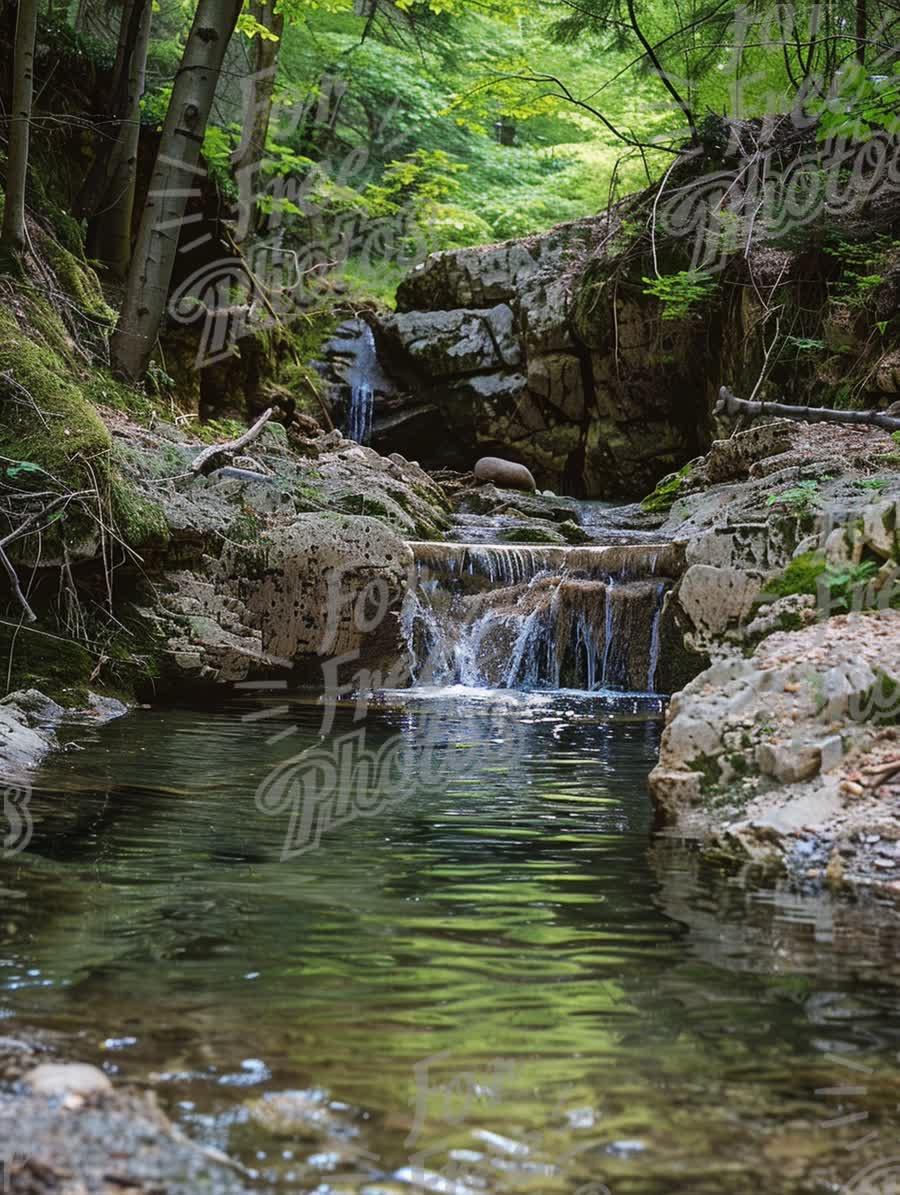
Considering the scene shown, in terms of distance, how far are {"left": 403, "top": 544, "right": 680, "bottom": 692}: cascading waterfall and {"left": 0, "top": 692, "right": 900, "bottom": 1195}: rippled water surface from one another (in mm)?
5218

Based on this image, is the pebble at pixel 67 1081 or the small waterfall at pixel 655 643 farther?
the small waterfall at pixel 655 643

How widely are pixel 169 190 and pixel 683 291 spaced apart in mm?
7505

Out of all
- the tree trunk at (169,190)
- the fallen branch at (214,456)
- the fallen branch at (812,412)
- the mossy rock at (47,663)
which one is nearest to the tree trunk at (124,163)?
the tree trunk at (169,190)

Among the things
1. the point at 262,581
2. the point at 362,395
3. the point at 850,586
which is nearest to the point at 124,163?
the point at 262,581

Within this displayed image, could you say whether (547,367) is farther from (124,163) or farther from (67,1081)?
(67,1081)

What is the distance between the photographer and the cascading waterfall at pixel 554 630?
967 centimetres

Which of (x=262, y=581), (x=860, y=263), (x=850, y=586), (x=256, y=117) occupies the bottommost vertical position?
(x=850, y=586)

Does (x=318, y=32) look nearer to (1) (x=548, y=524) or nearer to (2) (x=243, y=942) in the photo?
(1) (x=548, y=524)

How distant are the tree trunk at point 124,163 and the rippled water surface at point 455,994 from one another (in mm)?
7509

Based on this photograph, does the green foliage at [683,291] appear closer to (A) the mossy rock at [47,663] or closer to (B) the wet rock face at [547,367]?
(B) the wet rock face at [547,367]

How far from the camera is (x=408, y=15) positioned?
15492 mm

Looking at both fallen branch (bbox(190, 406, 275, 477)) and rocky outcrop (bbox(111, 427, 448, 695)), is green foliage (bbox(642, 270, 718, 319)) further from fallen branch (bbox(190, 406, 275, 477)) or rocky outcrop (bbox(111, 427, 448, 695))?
fallen branch (bbox(190, 406, 275, 477))

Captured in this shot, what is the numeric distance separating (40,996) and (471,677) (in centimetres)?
755

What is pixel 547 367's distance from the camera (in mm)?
17156
